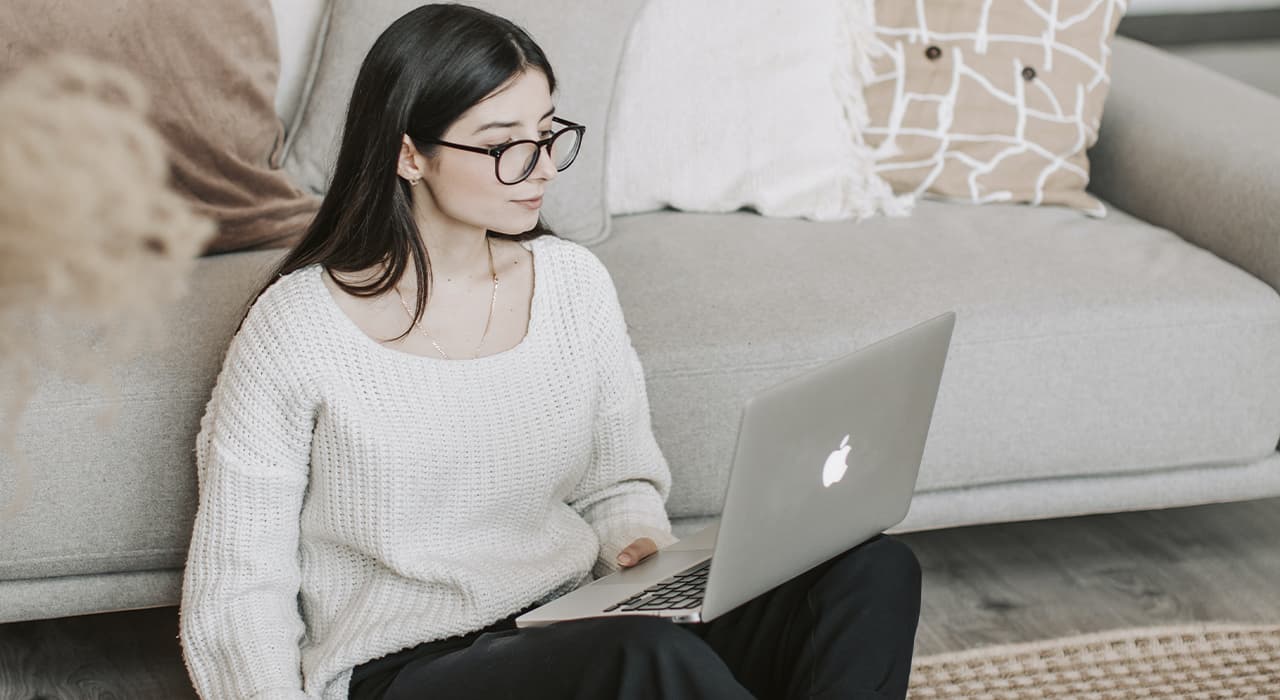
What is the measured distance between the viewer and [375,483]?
1.26 metres

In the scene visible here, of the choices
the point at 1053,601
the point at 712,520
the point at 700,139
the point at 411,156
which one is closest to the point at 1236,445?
the point at 1053,601

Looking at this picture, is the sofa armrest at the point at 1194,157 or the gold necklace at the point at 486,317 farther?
the sofa armrest at the point at 1194,157

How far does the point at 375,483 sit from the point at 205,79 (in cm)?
75

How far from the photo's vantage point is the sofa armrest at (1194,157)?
1.89m

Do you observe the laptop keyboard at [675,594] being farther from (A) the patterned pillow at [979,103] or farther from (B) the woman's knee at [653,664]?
(A) the patterned pillow at [979,103]

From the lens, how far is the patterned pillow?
83.4 inches

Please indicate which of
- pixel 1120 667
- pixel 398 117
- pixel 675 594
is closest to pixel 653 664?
pixel 675 594

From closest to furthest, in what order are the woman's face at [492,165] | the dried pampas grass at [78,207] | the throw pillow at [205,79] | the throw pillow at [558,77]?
the dried pampas grass at [78,207], the woman's face at [492,165], the throw pillow at [205,79], the throw pillow at [558,77]

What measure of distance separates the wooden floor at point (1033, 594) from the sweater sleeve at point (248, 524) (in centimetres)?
48

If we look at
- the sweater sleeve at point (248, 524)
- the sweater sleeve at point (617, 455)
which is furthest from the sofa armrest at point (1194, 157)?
the sweater sleeve at point (248, 524)

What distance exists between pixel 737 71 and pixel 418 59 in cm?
90

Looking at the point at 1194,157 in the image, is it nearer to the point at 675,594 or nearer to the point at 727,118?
the point at 727,118

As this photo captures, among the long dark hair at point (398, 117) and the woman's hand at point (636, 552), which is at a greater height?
the long dark hair at point (398, 117)

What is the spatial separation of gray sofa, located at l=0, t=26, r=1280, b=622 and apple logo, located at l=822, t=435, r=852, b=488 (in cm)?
50
